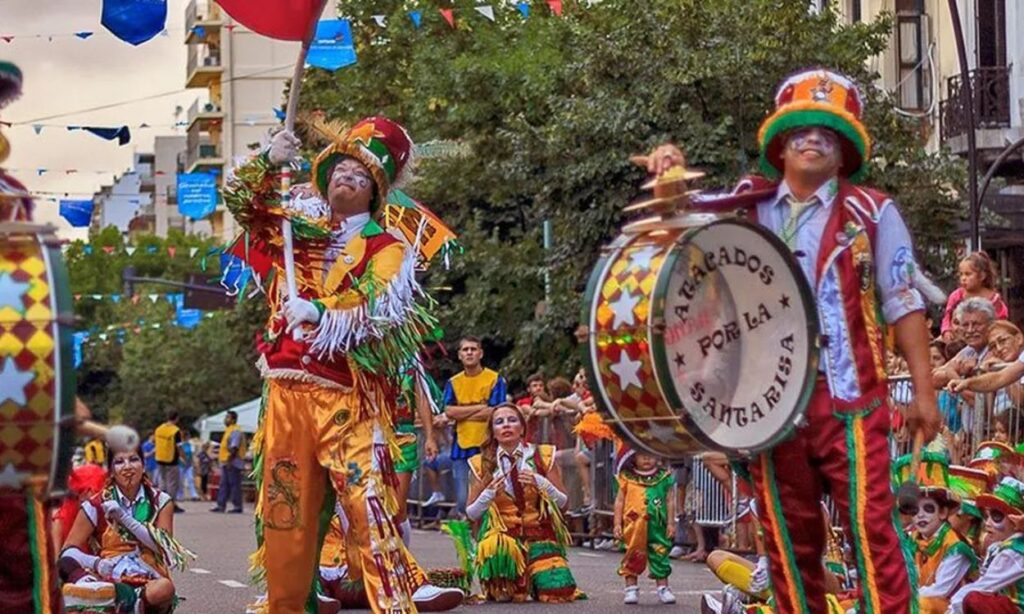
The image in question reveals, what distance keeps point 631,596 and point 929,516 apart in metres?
4.16

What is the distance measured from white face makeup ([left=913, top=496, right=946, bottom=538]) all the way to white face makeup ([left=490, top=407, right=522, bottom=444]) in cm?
509

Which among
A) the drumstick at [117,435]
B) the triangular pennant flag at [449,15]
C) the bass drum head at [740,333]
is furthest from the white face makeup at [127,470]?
the triangular pennant flag at [449,15]

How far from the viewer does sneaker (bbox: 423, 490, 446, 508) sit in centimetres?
2922

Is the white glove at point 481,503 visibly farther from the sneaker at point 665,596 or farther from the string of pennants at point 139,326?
the string of pennants at point 139,326

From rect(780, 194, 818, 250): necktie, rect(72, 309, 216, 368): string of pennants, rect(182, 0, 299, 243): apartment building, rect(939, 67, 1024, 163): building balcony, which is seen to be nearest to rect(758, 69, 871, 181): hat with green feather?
rect(780, 194, 818, 250): necktie

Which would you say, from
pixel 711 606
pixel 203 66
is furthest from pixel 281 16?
pixel 203 66

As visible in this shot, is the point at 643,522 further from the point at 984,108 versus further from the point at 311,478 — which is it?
the point at 984,108

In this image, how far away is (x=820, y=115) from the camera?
8555 millimetres

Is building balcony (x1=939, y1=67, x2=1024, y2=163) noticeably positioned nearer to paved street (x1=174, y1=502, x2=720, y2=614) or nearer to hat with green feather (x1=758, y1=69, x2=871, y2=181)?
paved street (x1=174, y1=502, x2=720, y2=614)

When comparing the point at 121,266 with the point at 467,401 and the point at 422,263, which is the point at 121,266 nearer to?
the point at 467,401

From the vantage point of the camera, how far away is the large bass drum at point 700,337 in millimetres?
7879

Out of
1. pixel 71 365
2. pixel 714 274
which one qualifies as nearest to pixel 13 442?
pixel 71 365

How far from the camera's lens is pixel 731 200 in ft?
28.3

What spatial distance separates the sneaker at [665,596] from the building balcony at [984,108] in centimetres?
1756
